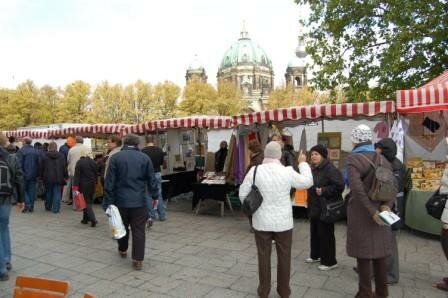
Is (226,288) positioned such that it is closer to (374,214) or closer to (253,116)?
(374,214)

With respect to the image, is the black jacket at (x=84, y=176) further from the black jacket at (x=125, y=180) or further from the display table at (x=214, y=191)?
the black jacket at (x=125, y=180)

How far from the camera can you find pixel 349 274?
16.1 feet

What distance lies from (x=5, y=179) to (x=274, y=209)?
322 centimetres

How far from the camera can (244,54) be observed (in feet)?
375

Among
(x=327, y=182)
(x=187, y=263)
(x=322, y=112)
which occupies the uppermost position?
(x=322, y=112)

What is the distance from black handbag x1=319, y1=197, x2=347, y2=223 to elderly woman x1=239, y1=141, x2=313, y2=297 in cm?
100

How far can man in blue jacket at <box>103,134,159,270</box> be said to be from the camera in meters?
5.04

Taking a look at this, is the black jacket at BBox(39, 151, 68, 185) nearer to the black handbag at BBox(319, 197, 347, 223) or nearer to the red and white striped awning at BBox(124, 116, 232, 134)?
the red and white striped awning at BBox(124, 116, 232, 134)

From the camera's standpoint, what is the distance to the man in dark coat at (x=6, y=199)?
484 centimetres

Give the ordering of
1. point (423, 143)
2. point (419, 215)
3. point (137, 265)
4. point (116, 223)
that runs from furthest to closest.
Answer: point (423, 143) < point (419, 215) < point (137, 265) < point (116, 223)

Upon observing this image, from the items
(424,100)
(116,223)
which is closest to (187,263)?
(116,223)

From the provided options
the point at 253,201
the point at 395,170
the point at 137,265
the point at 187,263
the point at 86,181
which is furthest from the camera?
the point at 86,181

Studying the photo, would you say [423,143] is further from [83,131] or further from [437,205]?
[83,131]

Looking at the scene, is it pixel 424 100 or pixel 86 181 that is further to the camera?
pixel 86 181
